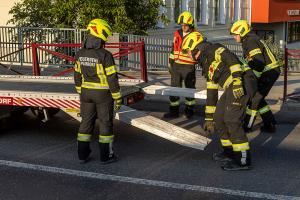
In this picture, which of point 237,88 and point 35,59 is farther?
point 35,59

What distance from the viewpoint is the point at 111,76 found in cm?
564

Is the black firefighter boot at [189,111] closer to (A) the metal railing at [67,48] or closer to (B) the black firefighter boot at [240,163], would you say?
(B) the black firefighter boot at [240,163]

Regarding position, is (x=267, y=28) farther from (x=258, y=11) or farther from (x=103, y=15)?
(x=103, y=15)

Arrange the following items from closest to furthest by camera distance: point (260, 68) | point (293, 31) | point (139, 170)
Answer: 1. point (139, 170)
2. point (260, 68)
3. point (293, 31)

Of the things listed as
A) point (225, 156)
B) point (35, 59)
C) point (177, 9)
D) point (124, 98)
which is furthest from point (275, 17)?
point (225, 156)

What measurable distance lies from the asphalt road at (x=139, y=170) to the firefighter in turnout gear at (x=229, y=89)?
262mm

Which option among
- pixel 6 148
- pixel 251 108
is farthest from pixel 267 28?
pixel 6 148

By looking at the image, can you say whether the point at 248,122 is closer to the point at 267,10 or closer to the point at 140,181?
the point at 140,181

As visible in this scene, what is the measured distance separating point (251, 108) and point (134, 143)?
1.94 m

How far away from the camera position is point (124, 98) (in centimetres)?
678

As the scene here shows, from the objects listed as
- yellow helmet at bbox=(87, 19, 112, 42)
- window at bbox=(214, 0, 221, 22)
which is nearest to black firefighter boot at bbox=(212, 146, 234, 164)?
yellow helmet at bbox=(87, 19, 112, 42)

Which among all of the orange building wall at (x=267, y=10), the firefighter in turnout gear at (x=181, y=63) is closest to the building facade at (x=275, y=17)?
the orange building wall at (x=267, y=10)

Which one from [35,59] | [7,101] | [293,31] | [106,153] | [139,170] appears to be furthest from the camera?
[293,31]

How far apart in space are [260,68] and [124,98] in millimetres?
2097
